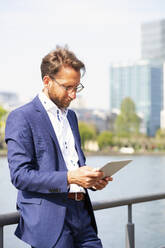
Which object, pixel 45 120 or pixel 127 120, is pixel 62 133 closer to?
pixel 45 120

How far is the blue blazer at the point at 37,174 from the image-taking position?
172 centimetres

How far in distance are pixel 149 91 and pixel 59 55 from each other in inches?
4349

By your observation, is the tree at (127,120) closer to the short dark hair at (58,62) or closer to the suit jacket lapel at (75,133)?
the suit jacket lapel at (75,133)

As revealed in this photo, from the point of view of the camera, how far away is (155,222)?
3.31 metres

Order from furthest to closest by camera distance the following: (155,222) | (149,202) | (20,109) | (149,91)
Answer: (149,91) → (155,222) → (149,202) → (20,109)

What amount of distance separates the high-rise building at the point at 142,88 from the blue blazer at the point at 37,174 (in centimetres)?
10649

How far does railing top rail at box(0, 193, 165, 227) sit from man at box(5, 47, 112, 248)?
0.11 metres

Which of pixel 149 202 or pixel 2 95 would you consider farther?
pixel 2 95

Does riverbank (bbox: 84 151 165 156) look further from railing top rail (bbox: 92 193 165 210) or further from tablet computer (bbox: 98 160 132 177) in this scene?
tablet computer (bbox: 98 160 132 177)

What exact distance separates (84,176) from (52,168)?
0.51 feet

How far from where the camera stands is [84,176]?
1687 millimetres

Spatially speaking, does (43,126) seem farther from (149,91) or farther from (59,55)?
(149,91)

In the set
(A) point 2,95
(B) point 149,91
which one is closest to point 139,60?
(B) point 149,91

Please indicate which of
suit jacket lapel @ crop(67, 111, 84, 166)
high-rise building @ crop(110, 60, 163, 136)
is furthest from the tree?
suit jacket lapel @ crop(67, 111, 84, 166)
